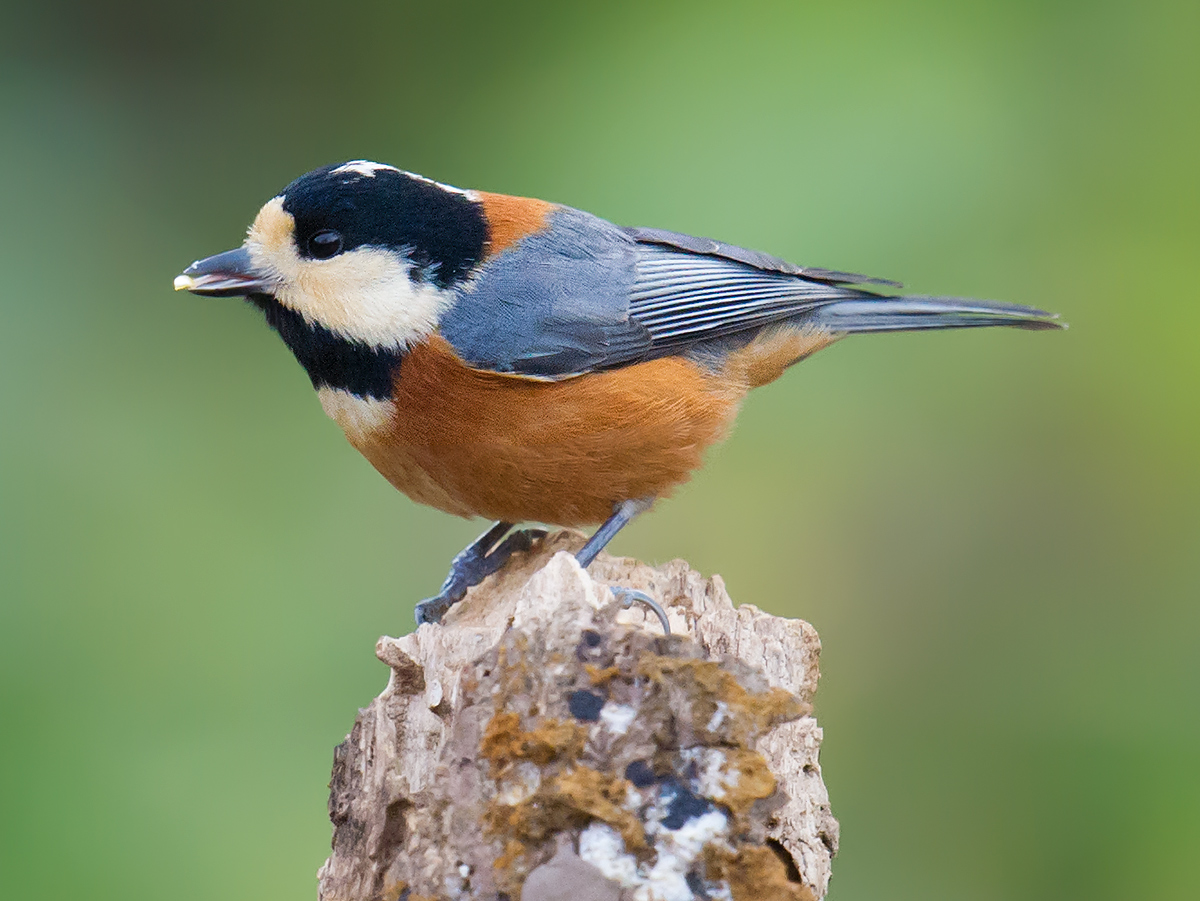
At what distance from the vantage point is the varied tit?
2934 millimetres

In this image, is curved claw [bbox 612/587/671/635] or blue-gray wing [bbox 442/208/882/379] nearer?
curved claw [bbox 612/587/671/635]

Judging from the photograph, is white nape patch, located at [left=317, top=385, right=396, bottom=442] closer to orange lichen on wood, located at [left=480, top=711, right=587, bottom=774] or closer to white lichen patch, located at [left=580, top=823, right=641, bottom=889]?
orange lichen on wood, located at [left=480, top=711, right=587, bottom=774]

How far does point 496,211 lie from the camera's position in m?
3.20

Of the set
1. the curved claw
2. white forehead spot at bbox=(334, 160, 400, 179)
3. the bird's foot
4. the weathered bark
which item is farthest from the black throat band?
the weathered bark

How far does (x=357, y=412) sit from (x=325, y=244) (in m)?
0.38

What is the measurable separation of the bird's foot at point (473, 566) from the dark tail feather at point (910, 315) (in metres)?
0.98

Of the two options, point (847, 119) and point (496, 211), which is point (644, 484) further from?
point (847, 119)

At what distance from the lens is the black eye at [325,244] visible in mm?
2922

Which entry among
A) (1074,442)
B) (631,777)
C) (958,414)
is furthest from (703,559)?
(631,777)

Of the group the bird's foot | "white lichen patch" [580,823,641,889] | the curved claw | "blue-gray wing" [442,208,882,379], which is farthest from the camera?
the bird's foot

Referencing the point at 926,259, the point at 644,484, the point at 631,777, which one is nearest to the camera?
the point at 631,777

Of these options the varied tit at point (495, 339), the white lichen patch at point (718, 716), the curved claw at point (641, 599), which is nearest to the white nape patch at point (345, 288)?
the varied tit at point (495, 339)

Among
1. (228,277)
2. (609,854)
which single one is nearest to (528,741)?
(609,854)

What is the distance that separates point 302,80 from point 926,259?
7.57ft
